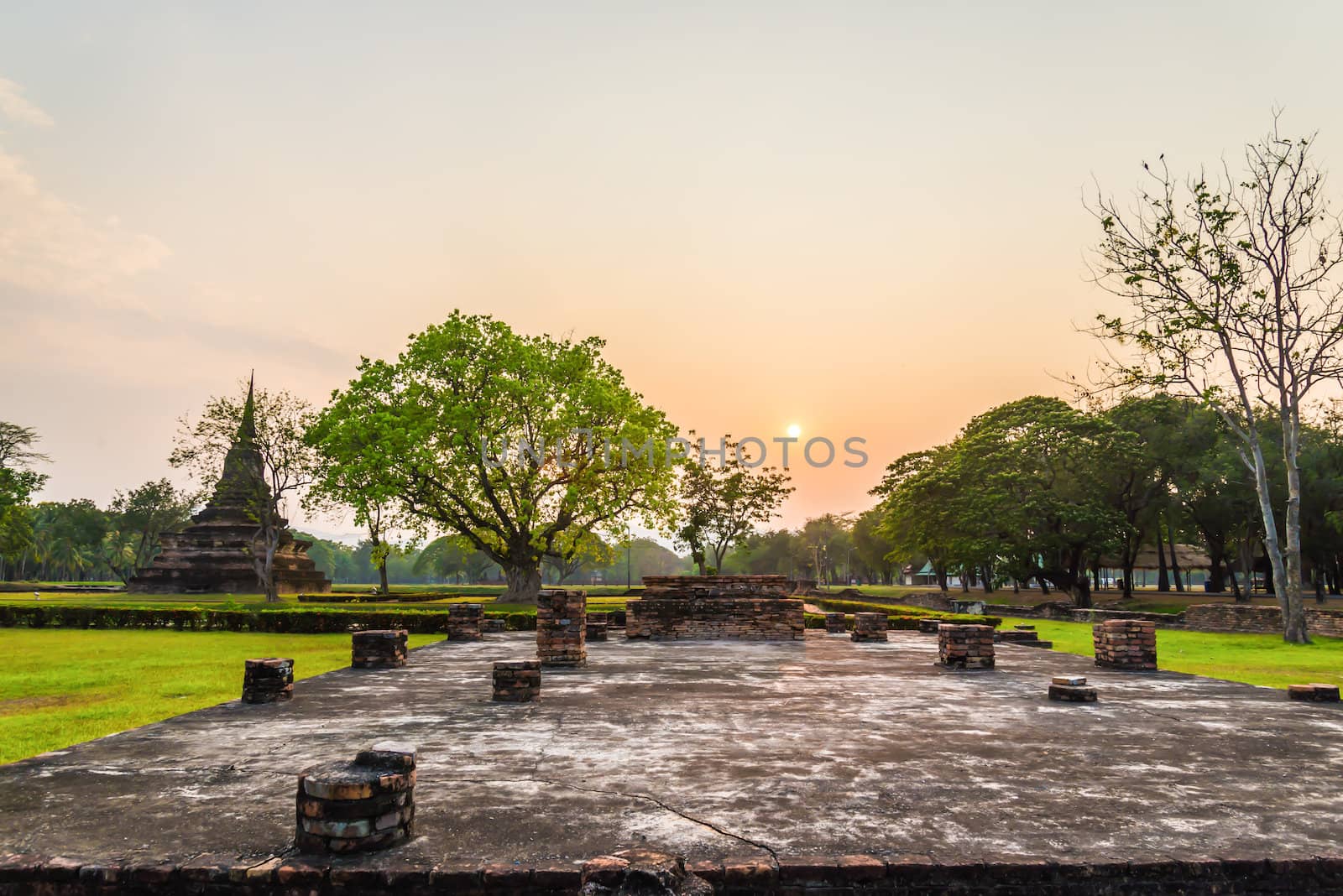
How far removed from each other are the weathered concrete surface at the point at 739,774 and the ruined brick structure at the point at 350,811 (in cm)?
14

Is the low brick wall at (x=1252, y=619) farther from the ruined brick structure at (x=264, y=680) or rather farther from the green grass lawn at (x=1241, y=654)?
the ruined brick structure at (x=264, y=680)

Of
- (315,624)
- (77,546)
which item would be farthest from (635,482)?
(77,546)

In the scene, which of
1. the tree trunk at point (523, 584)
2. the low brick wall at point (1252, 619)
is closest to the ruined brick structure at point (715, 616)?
the tree trunk at point (523, 584)

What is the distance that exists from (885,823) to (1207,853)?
60.9 inches

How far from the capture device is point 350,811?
394 cm

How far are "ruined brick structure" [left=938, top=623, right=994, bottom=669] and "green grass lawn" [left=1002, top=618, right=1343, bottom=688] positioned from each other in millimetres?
3116

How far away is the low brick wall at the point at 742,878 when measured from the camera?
3.61m

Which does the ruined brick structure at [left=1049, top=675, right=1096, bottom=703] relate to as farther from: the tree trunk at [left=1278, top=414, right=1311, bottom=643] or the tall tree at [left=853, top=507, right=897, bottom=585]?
the tall tree at [left=853, top=507, right=897, bottom=585]

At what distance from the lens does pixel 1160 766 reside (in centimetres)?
561

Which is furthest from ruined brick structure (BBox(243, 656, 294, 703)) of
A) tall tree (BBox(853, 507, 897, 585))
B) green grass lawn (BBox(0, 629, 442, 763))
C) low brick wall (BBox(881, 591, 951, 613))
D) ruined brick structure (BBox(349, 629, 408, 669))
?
tall tree (BBox(853, 507, 897, 585))

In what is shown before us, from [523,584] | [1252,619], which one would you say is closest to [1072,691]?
[1252,619]

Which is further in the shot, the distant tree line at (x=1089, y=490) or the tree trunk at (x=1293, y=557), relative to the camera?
the distant tree line at (x=1089, y=490)

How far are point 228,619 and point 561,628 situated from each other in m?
16.4

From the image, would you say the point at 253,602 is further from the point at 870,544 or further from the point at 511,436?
the point at 870,544
